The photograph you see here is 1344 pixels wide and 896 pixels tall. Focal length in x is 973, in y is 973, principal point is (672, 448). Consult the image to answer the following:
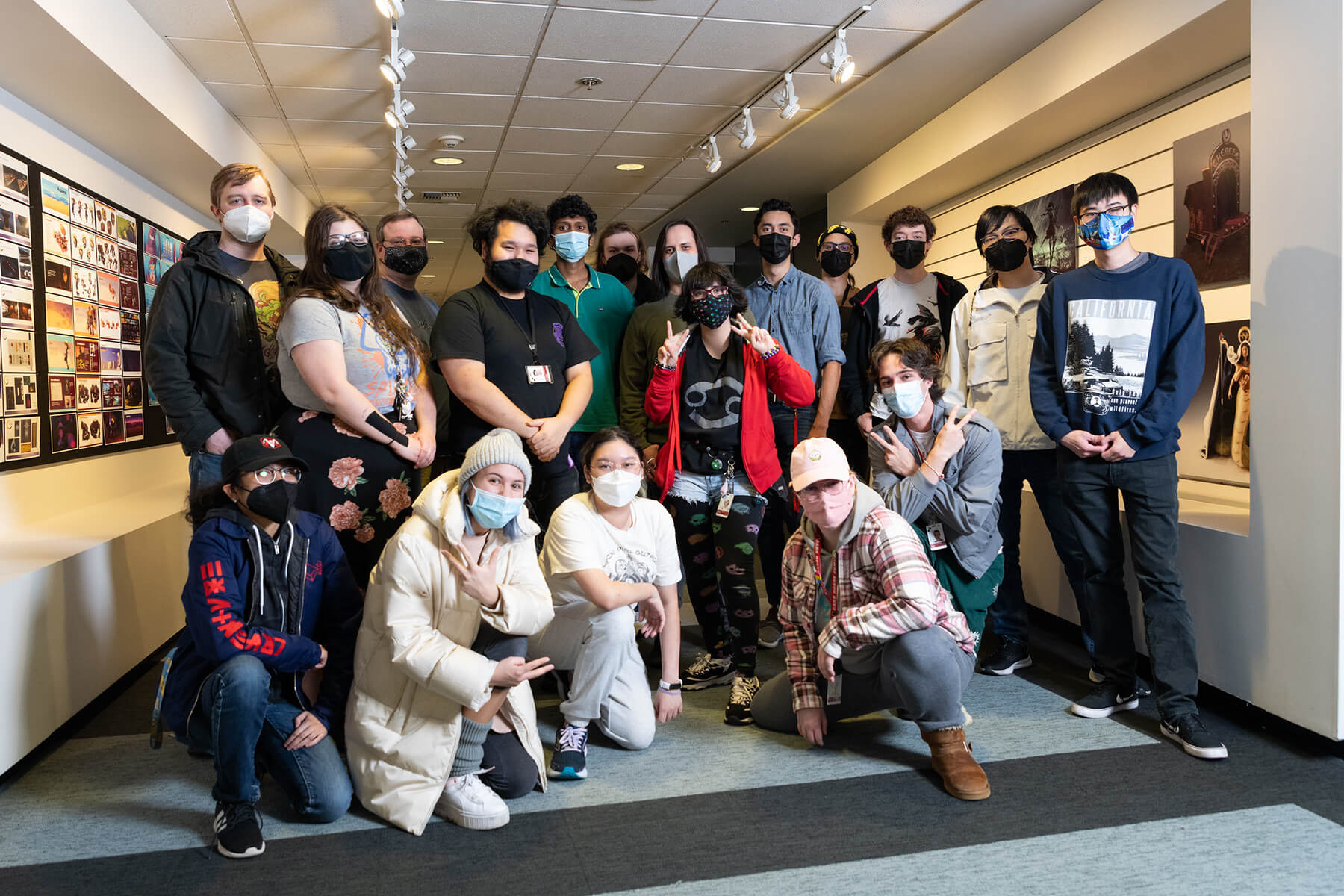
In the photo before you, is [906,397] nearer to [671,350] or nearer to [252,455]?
[671,350]

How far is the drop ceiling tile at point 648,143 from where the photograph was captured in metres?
6.62

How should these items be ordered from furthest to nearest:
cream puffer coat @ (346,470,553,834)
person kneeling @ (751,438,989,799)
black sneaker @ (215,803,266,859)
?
person kneeling @ (751,438,989,799)
cream puffer coat @ (346,470,553,834)
black sneaker @ (215,803,266,859)

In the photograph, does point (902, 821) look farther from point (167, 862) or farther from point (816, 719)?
point (167, 862)

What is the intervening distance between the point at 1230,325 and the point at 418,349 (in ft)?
11.1

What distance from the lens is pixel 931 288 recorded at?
4117 millimetres

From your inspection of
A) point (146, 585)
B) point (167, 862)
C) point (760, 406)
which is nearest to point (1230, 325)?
point (760, 406)

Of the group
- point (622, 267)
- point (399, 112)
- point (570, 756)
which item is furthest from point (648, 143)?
point (570, 756)

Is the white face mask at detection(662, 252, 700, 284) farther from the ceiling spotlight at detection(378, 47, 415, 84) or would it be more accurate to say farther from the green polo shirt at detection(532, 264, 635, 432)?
the ceiling spotlight at detection(378, 47, 415, 84)

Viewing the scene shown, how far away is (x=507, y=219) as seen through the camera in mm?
3271

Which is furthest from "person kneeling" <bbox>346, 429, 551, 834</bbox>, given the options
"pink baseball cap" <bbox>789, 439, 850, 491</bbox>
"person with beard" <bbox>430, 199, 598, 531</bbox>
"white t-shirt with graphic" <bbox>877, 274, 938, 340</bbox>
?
"white t-shirt with graphic" <bbox>877, 274, 938, 340</bbox>

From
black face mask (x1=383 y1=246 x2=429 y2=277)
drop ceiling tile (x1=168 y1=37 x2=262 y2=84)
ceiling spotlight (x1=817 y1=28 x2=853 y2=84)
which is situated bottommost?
black face mask (x1=383 y1=246 x2=429 y2=277)

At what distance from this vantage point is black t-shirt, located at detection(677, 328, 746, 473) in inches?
134

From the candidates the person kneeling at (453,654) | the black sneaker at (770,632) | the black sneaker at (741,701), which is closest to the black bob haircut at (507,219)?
the person kneeling at (453,654)

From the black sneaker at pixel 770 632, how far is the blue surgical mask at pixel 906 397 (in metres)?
1.20
